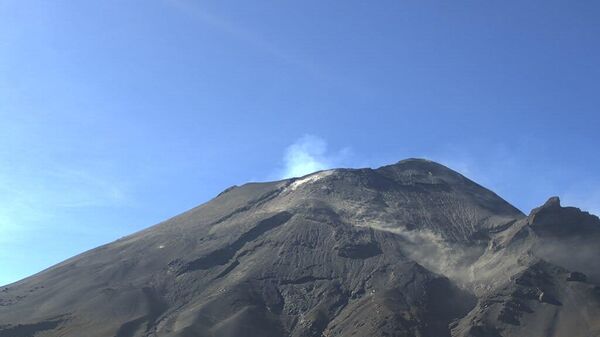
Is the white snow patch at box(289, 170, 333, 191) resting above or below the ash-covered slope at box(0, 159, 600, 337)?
above

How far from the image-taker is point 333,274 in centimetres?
14200

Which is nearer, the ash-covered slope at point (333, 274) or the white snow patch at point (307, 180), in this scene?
the ash-covered slope at point (333, 274)

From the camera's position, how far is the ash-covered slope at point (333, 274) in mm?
122438

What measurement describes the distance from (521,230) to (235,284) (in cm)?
5934

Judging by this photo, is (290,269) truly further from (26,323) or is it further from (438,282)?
(26,323)

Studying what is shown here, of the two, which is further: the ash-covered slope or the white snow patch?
the white snow patch

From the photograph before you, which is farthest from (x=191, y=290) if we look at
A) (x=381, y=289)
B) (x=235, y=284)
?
(x=381, y=289)

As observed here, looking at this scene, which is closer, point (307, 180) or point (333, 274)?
point (333, 274)

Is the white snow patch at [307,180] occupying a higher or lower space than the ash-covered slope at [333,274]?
higher

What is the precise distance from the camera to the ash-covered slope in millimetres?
122438

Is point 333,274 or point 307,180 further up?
point 307,180

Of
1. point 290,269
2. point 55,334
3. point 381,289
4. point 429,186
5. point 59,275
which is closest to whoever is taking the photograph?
point 55,334

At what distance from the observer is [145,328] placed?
123688mm

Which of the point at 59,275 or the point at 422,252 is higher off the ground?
the point at 59,275
